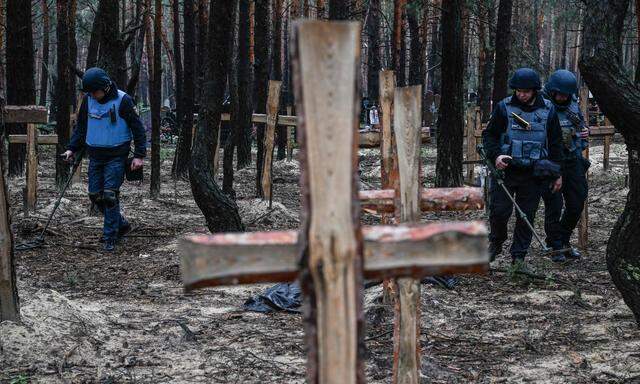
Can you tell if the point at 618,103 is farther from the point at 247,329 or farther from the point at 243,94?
the point at 243,94

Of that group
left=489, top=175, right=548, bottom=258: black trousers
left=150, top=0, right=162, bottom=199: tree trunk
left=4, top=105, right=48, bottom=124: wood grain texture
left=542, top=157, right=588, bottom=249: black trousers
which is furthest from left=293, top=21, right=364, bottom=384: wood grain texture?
left=150, top=0, right=162, bottom=199: tree trunk

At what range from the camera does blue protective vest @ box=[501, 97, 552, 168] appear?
8039 mm

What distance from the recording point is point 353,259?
7.75 ft

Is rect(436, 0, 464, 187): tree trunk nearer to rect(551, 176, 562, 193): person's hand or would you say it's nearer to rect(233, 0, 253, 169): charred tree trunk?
rect(551, 176, 562, 193): person's hand

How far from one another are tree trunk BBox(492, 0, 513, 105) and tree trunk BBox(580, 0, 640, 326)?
10104mm

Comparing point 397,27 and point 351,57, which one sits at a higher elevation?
point 397,27

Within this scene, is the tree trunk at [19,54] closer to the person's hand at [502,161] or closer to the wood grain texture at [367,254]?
the person's hand at [502,161]

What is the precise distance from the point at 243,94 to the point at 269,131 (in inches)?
221

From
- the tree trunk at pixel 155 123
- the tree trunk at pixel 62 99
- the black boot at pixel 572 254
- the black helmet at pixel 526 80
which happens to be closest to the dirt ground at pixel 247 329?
the black boot at pixel 572 254

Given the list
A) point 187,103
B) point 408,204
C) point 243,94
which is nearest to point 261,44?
point 243,94

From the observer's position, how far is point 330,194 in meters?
2.32

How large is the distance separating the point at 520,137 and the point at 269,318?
2.95 meters

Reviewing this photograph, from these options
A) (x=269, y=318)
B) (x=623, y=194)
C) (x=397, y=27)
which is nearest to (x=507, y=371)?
(x=269, y=318)

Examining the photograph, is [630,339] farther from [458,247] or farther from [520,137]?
[458,247]
